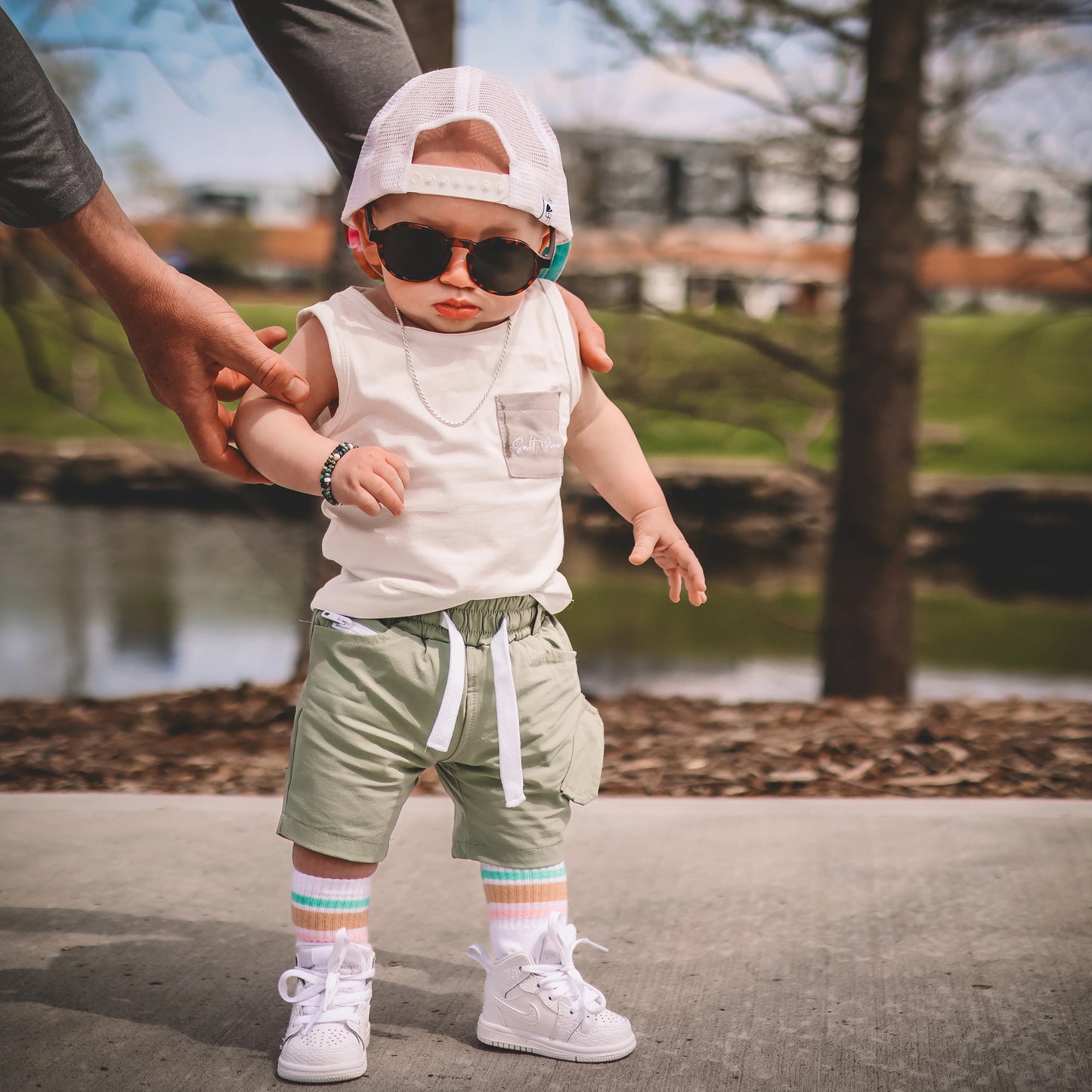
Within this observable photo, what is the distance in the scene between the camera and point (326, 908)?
1.96 metres

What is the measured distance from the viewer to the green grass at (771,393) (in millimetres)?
7621

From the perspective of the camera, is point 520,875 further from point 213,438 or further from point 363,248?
point 363,248

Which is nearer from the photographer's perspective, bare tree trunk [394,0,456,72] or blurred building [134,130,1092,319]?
bare tree trunk [394,0,456,72]

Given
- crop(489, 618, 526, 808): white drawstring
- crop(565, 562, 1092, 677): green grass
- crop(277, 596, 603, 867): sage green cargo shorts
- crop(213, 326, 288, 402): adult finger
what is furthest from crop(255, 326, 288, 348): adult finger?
crop(565, 562, 1092, 677): green grass

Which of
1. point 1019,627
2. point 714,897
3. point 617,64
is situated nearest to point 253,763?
point 714,897

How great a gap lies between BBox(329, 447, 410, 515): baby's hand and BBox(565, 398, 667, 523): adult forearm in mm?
445

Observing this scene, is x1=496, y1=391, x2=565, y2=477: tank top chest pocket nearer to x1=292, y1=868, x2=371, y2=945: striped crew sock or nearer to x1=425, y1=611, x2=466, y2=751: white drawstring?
x1=425, y1=611, x2=466, y2=751: white drawstring

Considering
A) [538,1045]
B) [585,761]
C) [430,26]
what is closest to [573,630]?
[430,26]

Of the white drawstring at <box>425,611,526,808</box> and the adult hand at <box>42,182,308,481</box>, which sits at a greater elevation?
the adult hand at <box>42,182,308,481</box>

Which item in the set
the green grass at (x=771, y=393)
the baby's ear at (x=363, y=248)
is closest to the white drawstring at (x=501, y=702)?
the baby's ear at (x=363, y=248)

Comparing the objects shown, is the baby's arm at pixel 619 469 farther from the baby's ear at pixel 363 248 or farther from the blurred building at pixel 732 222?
the blurred building at pixel 732 222

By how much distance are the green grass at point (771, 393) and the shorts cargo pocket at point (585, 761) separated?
4.47 m

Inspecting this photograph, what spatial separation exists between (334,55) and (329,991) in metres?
1.60

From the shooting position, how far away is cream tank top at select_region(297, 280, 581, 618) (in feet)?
6.43
